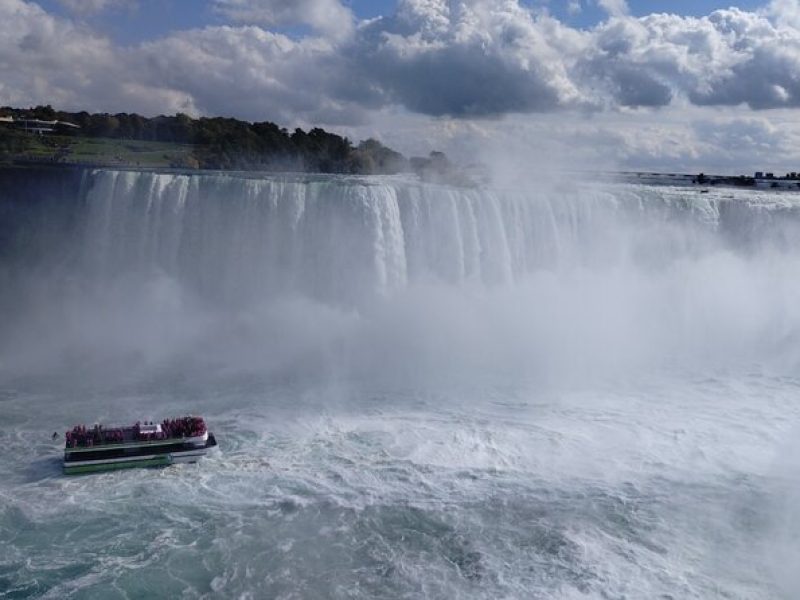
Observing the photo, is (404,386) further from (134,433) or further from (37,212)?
(37,212)

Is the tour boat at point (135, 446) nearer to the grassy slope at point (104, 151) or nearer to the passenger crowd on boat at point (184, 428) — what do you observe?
the passenger crowd on boat at point (184, 428)

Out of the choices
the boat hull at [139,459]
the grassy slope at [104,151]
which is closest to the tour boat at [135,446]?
the boat hull at [139,459]

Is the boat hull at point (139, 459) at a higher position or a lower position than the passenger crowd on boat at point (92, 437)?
lower

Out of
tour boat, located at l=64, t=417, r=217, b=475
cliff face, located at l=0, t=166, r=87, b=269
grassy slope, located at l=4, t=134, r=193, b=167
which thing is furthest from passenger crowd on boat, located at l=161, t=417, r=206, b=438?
grassy slope, located at l=4, t=134, r=193, b=167

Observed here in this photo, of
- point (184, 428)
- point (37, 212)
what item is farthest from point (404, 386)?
point (37, 212)

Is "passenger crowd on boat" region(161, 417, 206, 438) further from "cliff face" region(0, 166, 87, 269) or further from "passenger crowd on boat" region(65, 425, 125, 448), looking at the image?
"cliff face" region(0, 166, 87, 269)

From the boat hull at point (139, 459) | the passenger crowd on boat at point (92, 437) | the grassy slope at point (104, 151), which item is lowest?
the boat hull at point (139, 459)

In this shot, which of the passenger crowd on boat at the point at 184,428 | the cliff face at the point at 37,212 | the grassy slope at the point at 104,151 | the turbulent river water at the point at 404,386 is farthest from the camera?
the grassy slope at the point at 104,151
